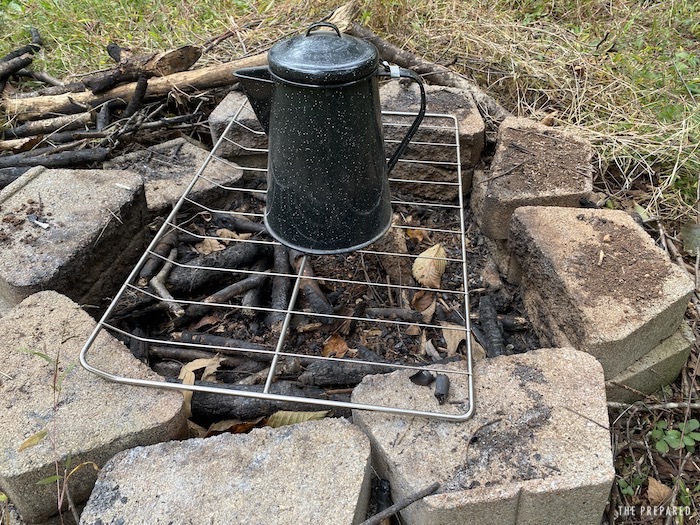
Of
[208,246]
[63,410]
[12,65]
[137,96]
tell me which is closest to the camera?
[63,410]

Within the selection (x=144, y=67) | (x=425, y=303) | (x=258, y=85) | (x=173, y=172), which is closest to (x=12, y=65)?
(x=144, y=67)

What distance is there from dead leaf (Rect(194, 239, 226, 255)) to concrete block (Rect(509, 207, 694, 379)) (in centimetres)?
92

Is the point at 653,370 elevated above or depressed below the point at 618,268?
below

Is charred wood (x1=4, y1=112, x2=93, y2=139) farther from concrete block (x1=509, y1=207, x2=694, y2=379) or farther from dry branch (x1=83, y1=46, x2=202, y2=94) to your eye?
concrete block (x1=509, y1=207, x2=694, y2=379)

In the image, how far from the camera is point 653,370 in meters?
1.49

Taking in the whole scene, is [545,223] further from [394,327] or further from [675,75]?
[675,75]

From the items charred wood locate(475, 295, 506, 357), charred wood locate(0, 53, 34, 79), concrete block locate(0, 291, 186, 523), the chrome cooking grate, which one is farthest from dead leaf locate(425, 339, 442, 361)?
charred wood locate(0, 53, 34, 79)

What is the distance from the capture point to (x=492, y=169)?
6.07 feet

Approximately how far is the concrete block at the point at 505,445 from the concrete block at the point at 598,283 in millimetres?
126

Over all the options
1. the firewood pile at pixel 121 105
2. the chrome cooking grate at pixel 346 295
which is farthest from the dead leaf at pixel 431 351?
the firewood pile at pixel 121 105

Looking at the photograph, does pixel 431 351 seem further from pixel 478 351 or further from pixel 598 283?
pixel 598 283

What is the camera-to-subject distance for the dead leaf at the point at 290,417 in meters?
1.33

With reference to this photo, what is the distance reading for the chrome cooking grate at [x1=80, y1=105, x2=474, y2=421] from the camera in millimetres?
1461

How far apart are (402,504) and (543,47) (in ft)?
7.70
